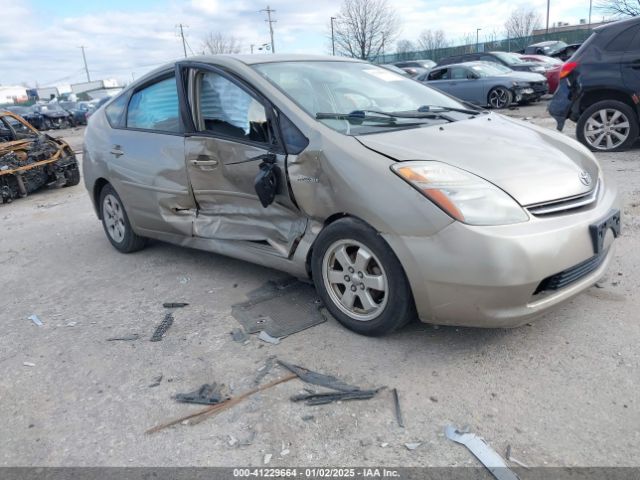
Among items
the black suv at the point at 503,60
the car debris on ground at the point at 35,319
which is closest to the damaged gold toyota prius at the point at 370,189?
the car debris on ground at the point at 35,319

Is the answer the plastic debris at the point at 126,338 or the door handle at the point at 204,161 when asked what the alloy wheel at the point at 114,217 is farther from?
the plastic debris at the point at 126,338

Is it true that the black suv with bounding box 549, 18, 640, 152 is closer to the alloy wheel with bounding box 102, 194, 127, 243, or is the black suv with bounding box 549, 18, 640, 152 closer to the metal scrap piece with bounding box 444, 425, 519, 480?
the alloy wheel with bounding box 102, 194, 127, 243

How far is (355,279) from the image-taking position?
2984 mm

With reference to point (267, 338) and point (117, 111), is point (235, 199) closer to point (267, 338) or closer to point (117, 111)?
point (267, 338)

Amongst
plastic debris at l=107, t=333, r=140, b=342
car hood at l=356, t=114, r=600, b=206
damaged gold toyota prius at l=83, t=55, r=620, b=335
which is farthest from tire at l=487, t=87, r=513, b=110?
plastic debris at l=107, t=333, r=140, b=342

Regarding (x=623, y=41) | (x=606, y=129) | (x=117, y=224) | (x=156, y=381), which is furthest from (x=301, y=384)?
(x=623, y=41)

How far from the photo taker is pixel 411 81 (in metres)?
4.22

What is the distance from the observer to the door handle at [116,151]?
4.61m

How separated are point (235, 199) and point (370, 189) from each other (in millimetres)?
1235

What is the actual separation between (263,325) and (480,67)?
13923mm

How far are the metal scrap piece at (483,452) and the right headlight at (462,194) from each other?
95 cm

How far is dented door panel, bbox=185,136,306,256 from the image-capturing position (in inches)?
132

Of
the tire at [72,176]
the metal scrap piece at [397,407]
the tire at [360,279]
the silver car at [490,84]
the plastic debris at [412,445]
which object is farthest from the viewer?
the silver car at [490,84]

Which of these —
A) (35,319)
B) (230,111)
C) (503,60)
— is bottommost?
(35,319)
